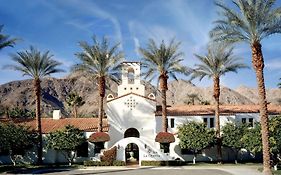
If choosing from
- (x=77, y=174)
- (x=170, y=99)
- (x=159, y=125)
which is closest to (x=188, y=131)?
(x=159, y=125)

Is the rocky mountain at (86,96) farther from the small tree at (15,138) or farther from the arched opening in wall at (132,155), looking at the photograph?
the small tree at (15,138)

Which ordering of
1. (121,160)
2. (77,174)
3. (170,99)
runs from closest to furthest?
(77,174)
(121,160)
(170,99)

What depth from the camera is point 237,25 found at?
92.1 feet

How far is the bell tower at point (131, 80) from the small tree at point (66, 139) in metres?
8.46

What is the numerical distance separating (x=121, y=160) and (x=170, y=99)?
14761cm

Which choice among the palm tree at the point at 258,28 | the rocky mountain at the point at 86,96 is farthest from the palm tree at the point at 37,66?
the rocky mountain at the point at 86,96

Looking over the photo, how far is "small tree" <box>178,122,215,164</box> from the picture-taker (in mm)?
42125

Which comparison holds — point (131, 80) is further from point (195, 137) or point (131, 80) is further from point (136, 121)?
point (195, 137)

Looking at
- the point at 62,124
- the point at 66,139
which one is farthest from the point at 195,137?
the point at 62,124

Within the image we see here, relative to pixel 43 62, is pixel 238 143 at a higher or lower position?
lower

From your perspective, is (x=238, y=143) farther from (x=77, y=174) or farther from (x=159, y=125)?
(x=77, y=174)

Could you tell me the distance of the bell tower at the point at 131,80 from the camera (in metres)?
47.4

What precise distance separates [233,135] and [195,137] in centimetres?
452

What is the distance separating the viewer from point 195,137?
139 feet
